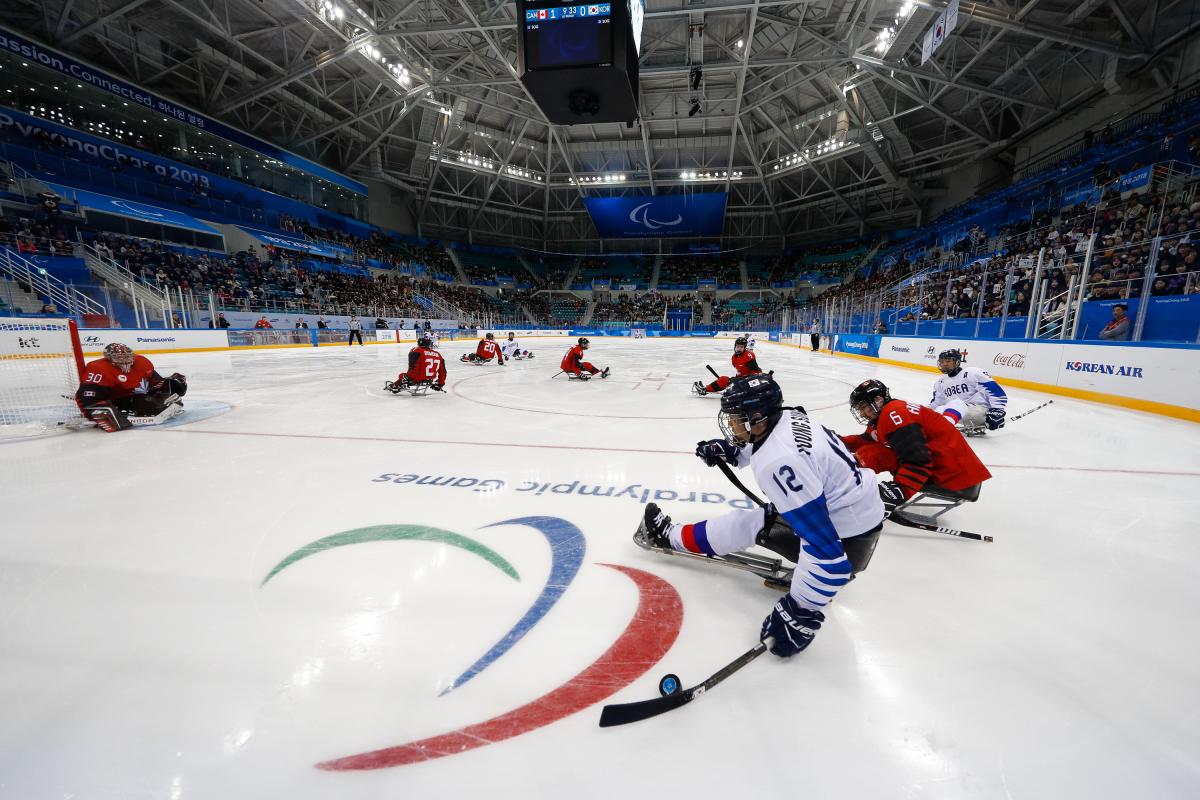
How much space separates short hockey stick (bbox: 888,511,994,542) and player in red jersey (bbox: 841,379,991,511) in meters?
0.18

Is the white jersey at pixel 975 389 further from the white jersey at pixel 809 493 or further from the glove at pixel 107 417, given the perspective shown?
the glove at pixel 107 417

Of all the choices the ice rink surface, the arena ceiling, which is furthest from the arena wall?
the arena ceiling

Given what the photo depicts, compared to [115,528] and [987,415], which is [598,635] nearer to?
[115,528]

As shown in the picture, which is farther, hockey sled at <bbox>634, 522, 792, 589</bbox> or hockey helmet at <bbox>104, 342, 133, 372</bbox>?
hockey helmet at <bbox>104, 342, 133, 372</bbox>

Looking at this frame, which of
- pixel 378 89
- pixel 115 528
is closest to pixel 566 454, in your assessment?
pixel 115 528

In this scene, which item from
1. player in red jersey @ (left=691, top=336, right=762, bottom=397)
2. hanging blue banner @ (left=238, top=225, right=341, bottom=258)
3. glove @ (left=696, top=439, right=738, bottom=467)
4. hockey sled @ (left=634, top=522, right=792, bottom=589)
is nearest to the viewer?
hockey sled @ (left=634, top=522, right=792, bottom=589)

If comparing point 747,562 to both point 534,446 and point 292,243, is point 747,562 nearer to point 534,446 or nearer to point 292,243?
point 534,446

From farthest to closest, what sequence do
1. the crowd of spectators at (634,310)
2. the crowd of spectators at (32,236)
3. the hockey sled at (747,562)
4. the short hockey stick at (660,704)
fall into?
the crowd of spectators at (634,310) < the crowd of spectators at (32,236) < the hockey sled at (747,562) < the short hockey stick at (660,704)

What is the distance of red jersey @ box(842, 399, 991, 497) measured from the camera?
9.19 feet

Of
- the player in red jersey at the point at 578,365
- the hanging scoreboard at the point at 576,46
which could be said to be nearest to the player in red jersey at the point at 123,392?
the player in red jersey at the point at 578,365

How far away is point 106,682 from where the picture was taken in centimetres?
155

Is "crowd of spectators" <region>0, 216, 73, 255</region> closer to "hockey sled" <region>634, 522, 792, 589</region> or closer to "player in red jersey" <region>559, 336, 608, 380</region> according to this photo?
"player in red jersey" <region>559, 336, 608, 380</region>

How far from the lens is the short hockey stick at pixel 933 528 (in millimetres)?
2721

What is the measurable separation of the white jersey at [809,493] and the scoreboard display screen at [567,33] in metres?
11.1
